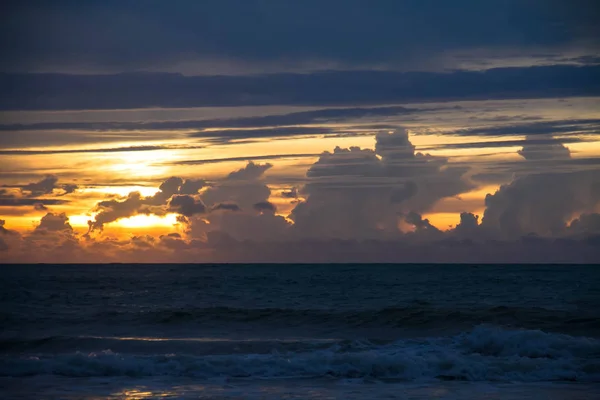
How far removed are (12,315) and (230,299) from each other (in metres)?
12.4

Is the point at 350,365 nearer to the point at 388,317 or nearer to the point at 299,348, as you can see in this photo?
the point at 299,348

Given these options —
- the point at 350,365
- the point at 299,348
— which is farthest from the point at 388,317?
the point at 350,365

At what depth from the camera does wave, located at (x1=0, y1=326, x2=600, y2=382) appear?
17922 millimetres

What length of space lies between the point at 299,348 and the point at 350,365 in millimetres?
3556

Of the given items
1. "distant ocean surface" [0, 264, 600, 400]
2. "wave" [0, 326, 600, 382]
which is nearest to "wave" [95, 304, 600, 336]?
"distant ocean surface" [0, 264, 600, 400]

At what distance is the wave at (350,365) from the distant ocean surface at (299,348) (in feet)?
0.11

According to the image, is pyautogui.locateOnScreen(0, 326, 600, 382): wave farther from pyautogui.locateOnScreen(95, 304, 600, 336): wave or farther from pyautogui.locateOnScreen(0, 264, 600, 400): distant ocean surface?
pyautogui.locateOnScreen(95, 304, 600, 336): wave

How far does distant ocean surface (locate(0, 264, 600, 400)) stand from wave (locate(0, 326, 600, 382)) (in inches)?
1.3

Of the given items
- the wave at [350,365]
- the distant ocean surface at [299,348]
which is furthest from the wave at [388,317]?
the wave at [350,365]

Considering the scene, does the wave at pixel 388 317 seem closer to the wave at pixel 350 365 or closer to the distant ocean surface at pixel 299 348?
the distant ocean surface at pixel 299 348

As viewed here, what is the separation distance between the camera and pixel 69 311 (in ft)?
104

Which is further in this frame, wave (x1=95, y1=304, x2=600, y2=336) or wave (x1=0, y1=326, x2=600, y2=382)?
wave (x1=95, y1=304, x2=600, y2=336)

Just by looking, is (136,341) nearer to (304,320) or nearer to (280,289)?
(304,320)

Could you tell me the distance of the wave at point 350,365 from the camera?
17.9 meters
